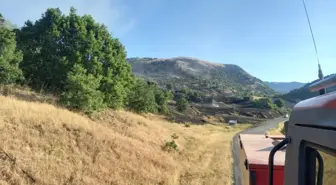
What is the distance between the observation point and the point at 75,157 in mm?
14039

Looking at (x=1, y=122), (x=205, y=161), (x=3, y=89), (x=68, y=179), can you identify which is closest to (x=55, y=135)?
(x=1, y=122)

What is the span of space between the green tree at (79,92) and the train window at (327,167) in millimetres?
20796

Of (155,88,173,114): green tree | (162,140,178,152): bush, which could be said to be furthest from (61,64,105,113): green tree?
(155,88,173,114): green tree

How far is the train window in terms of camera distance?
1730mm

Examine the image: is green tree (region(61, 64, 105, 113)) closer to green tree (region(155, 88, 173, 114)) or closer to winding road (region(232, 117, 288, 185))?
winding road (region(232, 117, 288, 185))

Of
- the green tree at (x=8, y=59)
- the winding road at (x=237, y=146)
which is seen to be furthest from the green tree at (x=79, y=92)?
the winding road at (x=237, y=146)

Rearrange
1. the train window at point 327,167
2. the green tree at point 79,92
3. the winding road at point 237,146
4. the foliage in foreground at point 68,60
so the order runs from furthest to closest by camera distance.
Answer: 1. the foliage in foreground at point 68,60
2. the green tree at point 79,92
3. the winding road at point 237,146
4. the train window at point 327,167

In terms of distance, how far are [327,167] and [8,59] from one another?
2279 centimetres

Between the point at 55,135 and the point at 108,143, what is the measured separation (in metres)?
3.05

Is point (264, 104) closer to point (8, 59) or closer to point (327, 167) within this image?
point (8, 59)

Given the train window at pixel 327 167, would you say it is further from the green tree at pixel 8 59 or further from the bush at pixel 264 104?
the bush at pixel 264 104

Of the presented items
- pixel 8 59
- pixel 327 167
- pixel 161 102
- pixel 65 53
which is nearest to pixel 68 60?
pixel 65 53

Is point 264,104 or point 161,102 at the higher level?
point 161,102

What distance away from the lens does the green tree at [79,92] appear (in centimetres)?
2158
